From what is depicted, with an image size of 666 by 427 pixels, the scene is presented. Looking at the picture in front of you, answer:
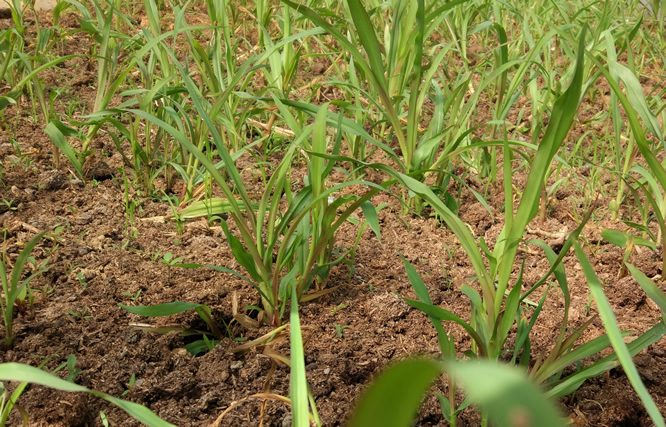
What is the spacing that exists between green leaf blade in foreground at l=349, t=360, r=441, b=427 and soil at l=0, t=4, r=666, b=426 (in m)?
0.64

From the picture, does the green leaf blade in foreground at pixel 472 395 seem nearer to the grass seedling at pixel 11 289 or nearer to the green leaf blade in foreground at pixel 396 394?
the green leaf blade in foreground at pixel 396 394

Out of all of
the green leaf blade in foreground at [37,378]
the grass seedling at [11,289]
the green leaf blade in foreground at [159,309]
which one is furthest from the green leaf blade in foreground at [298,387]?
the grass seedling at [11,289]

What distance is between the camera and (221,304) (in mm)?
1422

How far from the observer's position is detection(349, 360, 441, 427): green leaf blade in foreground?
0.38m

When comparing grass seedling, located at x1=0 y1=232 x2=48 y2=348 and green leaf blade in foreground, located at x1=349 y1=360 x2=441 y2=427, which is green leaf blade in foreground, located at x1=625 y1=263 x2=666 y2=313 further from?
grass seedling, located at x1=0 y1=232 x2=48 y2=348

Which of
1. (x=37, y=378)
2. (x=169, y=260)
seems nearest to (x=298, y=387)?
(x=37, y=378)

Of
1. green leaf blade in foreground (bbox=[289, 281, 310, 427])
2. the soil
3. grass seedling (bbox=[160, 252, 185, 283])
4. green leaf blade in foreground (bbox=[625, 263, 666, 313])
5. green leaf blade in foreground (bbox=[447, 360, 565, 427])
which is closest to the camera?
green leaf blade in foreground (bbox=[447, 360, 565, 427])

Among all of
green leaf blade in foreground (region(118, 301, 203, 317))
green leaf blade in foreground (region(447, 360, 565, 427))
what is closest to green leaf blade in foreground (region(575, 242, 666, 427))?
green leaf blade in foreground (region(447, 360, 565, 427))

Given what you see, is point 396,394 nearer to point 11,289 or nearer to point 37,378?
point 37,378

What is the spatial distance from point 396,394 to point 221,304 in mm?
1060

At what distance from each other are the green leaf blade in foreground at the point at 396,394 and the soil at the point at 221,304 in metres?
0.64

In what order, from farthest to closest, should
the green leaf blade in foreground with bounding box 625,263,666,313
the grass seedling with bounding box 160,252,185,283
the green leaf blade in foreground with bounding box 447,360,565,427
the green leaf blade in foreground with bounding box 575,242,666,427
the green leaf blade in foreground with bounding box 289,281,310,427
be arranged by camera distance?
the grass seedling with bounding box 160,252,185,283
the green leaf blade in foreground with bounding box 625,263,666,313
the green leaf blade in foreground with bounding box 289,281,310,427
the green leaf blade in foreground with bounding box 575,242,666,427
the green leaf blade in foreground with bounding box 447,360,565,427

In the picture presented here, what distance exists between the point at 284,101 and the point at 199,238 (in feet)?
1.58

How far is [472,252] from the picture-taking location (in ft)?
3.45
